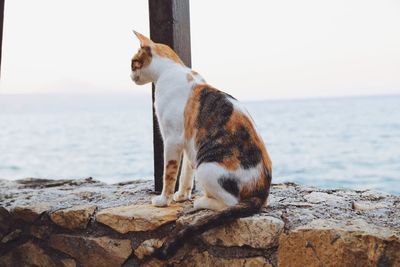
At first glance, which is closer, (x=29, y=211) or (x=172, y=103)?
(x=172, y=103)

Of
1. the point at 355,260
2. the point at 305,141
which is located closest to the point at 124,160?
the point at 305,141

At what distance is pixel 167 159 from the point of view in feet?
6.64

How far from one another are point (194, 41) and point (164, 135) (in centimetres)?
108

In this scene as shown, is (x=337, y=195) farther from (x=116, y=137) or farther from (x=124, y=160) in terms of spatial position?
(x=116, y=137)

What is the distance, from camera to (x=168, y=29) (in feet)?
7.61

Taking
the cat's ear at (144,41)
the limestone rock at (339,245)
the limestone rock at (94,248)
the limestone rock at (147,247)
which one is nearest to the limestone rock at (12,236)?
the limestone rock at (94,248)

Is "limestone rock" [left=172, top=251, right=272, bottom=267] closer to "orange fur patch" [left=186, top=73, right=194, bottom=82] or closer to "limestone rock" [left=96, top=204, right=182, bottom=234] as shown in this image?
"limestone rock" [left=96, top=204, right=182, bottom=234]

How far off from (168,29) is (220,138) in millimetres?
778

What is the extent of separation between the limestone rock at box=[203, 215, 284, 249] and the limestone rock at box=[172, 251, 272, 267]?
0.20 ft

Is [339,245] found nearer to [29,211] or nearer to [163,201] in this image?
[163,201]

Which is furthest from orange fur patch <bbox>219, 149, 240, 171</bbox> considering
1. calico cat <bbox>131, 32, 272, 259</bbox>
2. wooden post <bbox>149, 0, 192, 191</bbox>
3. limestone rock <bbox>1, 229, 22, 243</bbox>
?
limestone rock <bbox>1, 229, 22, 243</bbox>

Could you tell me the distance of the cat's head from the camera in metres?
2.16

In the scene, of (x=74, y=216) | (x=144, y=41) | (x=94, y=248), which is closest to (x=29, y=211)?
(x=74, y=216)

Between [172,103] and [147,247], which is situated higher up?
[172,103]
